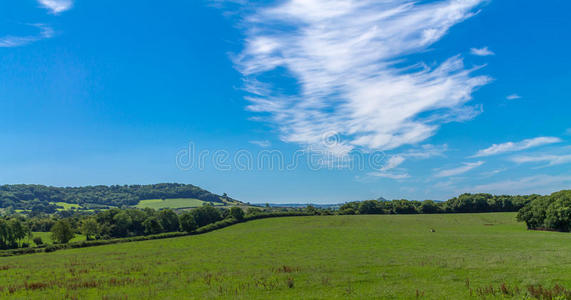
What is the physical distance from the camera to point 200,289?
2252 cm

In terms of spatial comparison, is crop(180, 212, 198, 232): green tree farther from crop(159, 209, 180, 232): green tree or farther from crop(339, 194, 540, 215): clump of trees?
crop(339, 194, 540, 215): clump of trees

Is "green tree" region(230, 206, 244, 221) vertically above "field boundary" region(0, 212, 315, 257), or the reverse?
"green tree" region(230, 206, 244, 221)

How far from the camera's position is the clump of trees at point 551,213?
6731 centimetres

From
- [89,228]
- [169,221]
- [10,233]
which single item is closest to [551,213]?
[169,221]

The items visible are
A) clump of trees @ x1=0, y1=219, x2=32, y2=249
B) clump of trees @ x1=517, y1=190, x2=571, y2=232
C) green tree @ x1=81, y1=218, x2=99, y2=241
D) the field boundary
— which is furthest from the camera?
green tree @ x1=81, y1=218, x2=99, y2=241

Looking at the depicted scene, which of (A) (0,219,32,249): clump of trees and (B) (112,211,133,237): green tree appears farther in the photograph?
(B) (112,211,133,237): green tree

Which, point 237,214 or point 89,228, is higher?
point 237,214

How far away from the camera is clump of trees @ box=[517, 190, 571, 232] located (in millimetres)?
67312

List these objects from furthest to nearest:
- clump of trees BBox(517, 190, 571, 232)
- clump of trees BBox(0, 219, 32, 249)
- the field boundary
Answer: clump of trees BBox(0, 219, 32, 249) → clump of trees BBox(517, 190, 571, 232) → the field boundary

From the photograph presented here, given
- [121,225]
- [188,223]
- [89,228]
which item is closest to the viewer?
[188,223]

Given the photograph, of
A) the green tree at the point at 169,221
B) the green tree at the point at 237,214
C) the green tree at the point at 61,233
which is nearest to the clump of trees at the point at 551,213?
the green tree at the point at 237,214

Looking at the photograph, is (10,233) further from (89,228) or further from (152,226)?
(152,226)

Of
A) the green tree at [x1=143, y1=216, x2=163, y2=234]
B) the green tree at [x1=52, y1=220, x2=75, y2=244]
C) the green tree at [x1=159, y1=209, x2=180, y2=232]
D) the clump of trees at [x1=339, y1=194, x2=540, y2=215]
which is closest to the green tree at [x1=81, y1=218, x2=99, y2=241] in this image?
the green tree at [x1=52, y1=220, x2=75, y2=244]

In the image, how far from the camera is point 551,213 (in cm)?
6994
